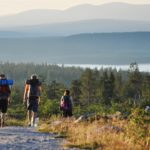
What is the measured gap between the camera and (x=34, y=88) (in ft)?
62.7

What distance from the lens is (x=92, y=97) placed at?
395ft

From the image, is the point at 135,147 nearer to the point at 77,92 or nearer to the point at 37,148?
the point at 37,148

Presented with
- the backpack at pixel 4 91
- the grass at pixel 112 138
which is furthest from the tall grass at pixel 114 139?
the backpack at pixel 4 91

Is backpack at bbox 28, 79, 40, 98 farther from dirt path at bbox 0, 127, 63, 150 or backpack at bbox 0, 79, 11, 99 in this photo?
Answer: dirt path at bbox 0, 127, 63, 150

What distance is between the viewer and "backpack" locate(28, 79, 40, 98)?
19.1 metres

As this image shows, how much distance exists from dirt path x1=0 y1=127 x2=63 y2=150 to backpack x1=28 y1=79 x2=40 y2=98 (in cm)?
412

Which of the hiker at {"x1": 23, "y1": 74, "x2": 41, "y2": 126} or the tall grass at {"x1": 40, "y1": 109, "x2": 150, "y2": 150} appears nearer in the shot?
the tall grass at {"x1": 40, "y1": 109, "x2": 150, "y2": 150}

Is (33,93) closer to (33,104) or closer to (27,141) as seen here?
(33,104)

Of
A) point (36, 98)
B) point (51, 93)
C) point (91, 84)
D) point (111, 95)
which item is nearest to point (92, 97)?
point (91, 84)

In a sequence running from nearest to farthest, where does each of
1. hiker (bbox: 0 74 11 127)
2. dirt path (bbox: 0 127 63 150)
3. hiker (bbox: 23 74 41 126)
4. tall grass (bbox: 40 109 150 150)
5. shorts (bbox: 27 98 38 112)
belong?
tall grass (bbox: 40 109 150 150) → dirt path (bbox: 0 127 63 150) → hiker (bbox: 0 74 11 127) → hiker (bbox: 23 74 41 126) → shorts (bbox: 27 98 38 112)

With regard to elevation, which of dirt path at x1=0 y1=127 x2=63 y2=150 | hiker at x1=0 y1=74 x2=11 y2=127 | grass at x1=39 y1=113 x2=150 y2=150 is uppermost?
hiker at x1=0 y1=74 x2=11 y2=127

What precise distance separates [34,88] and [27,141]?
20.6ft

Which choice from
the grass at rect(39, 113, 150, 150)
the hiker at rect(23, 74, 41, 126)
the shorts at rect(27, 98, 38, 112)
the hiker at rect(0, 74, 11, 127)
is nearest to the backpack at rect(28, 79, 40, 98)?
the hiker at rect(23, 74, 41, 126)

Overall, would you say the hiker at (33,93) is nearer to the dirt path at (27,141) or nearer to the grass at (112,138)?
the dirt path at (27,141)
